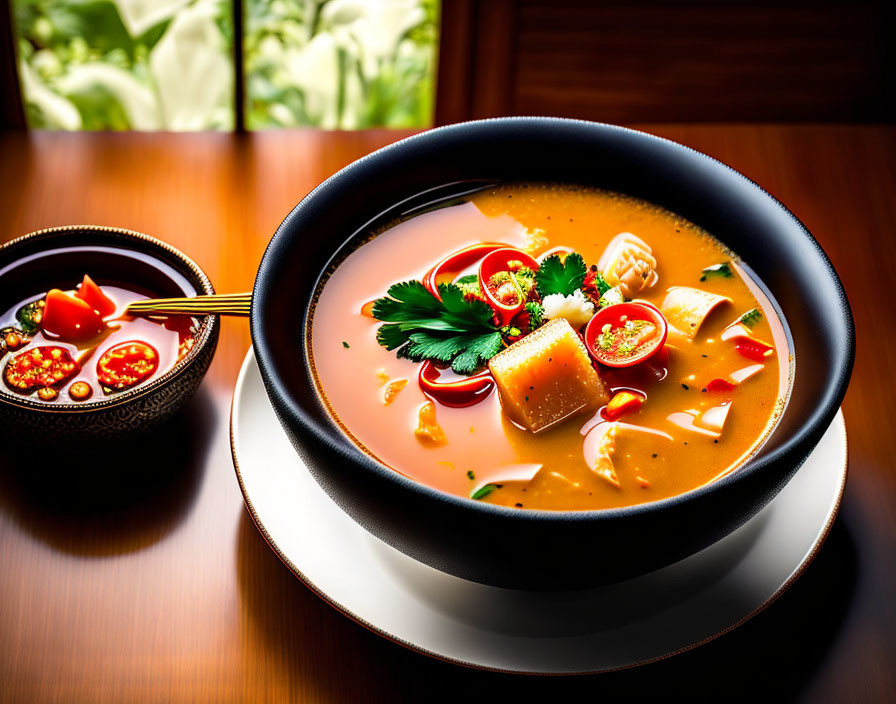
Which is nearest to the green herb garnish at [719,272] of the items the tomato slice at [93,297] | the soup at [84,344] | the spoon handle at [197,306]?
the spoon handle at [197,306]

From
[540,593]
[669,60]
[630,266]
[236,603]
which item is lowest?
[236,603]

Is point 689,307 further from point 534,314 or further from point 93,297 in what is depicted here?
point 93,297

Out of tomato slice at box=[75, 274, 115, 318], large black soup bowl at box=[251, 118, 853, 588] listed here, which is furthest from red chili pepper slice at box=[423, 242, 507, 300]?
tomato slice at box=[75, 274, 115, 318]

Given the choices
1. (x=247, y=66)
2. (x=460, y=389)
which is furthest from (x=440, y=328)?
(x=247, y=66)

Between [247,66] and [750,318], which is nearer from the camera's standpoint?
[750,318]

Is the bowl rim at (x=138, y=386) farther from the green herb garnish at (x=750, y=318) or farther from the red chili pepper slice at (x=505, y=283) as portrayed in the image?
the green herb garnish at (x=750, y=318)

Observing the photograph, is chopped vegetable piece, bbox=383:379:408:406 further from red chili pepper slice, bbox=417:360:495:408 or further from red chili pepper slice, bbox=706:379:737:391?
red chili pepper slice, bbox=706:379:737:391
